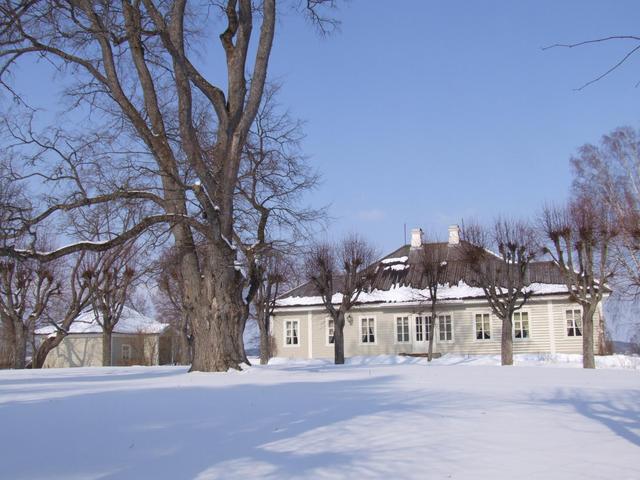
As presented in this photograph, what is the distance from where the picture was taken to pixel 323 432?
6.14m

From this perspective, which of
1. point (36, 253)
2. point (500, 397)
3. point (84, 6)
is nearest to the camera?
point (500, 397)

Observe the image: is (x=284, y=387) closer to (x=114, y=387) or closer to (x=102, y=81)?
(x=114, y=387)

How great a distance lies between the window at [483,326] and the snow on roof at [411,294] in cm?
130

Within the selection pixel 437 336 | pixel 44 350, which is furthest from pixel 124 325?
pixel 437 336

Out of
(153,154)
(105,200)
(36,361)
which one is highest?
(153,154)

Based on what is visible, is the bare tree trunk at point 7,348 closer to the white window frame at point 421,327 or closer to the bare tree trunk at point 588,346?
the white window frame at point 421,327

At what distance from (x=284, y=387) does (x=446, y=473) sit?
5.42m

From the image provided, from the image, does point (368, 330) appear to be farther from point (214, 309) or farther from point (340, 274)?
point (214, 309)

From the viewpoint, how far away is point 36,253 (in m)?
12.6

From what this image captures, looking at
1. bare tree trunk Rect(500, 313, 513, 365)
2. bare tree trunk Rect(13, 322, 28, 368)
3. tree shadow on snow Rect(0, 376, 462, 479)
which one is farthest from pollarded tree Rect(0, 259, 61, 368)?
tree shadow on snow Rect(0, 376, 462, 479)

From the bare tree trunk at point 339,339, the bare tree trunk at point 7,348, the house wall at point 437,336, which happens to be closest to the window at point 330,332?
the house wall at point 437,336

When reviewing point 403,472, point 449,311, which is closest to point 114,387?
point 403,472

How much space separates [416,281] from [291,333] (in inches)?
291

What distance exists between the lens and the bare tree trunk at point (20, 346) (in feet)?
106
